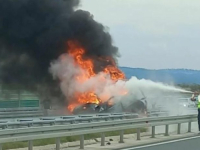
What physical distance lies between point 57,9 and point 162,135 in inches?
738

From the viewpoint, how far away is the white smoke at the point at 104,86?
29641mm

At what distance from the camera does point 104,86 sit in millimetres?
30422

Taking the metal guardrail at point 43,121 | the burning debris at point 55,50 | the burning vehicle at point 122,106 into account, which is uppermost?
the burning debris at point 55,50

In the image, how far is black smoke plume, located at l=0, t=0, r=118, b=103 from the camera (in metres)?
36.1

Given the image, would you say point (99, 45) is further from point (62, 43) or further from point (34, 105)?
point (34, 105)

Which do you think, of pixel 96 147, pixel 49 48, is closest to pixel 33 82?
pixel 49 48

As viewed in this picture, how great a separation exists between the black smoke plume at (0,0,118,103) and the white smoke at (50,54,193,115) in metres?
1.48

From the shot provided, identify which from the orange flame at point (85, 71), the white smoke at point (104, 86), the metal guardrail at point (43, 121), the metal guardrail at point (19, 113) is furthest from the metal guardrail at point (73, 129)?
the orange flame at point (85, 71)

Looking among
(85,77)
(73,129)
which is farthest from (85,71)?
(73,129)

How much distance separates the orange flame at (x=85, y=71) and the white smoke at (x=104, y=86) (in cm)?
21

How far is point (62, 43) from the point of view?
35781mm

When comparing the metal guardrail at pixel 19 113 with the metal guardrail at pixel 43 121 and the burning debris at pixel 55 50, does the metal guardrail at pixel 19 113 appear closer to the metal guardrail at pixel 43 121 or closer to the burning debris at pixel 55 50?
the burning debris at pixel 55 50

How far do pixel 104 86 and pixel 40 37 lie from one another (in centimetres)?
821

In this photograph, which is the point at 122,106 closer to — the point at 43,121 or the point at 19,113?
the point at 19,113
